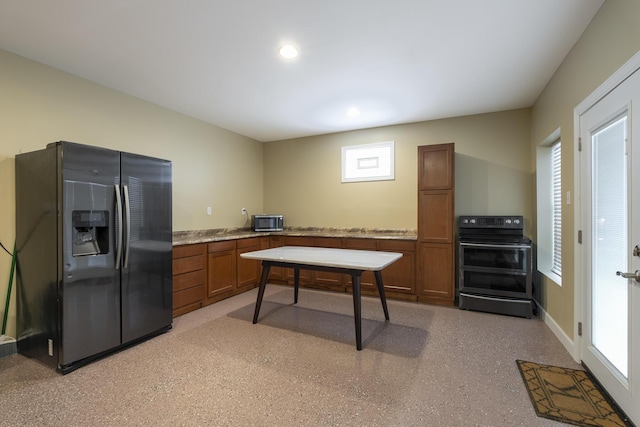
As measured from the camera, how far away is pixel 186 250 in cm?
344

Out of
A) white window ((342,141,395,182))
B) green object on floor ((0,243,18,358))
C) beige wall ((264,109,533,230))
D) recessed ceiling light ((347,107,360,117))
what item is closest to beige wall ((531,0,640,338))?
beige wall ((264,109,533,230))

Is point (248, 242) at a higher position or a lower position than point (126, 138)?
lower

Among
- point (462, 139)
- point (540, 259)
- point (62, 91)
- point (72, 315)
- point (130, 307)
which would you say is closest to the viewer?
point (72, 315)

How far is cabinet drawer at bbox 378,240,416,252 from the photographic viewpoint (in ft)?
13.1

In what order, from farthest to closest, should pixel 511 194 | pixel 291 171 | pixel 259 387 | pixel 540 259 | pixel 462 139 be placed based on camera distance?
1. pixel 291 171
2. pixel 462 139
3. pixel 511 194
4. pixel 540 259
5. pixel 259 387

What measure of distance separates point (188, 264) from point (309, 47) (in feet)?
8.90

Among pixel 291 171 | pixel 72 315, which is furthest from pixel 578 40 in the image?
pixel 72 315

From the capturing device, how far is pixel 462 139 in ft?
13.7

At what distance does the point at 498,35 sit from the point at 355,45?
113 cm

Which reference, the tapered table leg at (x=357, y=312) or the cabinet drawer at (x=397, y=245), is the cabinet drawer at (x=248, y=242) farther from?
the tapered table leg at (x=357, y=312)

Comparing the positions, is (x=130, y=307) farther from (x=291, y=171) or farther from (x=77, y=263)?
(x=291, y=171)

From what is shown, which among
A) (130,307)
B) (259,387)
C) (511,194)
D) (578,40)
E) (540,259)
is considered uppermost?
(578,40)

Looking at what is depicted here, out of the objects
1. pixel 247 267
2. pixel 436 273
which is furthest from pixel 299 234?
pixel 436 273

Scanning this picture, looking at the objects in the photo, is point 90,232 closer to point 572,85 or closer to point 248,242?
point 248,242
